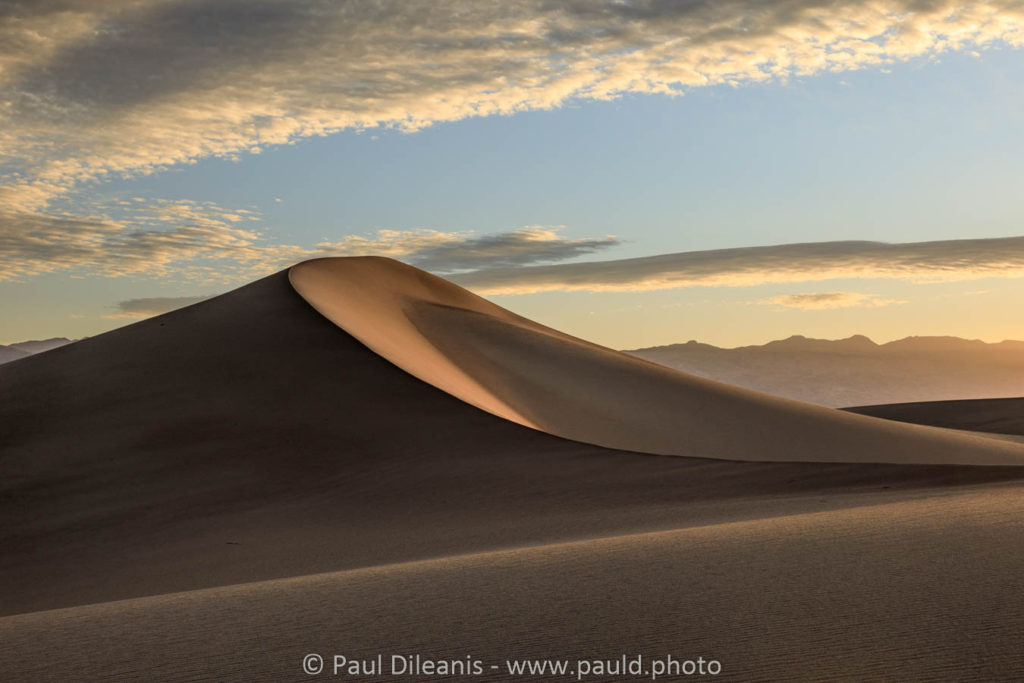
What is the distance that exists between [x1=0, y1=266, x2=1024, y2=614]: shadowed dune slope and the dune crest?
1.49 meters

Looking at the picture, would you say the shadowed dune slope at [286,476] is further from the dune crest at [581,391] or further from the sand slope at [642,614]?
the sand slope at [642,614]

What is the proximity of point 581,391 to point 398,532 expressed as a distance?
15.0 meters

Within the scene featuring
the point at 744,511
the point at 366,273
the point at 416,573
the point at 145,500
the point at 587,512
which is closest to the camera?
the point at 416,573

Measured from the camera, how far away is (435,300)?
3722cm

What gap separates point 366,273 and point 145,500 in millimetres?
19313

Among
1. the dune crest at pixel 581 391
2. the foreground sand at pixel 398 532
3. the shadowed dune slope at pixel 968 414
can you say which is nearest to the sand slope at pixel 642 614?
the foreground sand at pixel 398 532

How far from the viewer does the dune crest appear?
77.4 feet

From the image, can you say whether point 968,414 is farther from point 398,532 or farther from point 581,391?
point 398,532

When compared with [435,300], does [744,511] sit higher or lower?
lower

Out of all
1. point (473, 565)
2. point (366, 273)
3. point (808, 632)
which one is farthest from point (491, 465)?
point (366, 273)

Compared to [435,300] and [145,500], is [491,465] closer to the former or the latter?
[145,500]

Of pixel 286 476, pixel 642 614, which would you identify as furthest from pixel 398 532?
pixel 642 614

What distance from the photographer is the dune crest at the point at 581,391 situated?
23.6 meters

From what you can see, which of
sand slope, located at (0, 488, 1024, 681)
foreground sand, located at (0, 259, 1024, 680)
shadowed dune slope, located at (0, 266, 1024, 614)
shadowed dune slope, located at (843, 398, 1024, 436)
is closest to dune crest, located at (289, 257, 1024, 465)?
foreground sand, located at (0, 259, 1024, 680)
